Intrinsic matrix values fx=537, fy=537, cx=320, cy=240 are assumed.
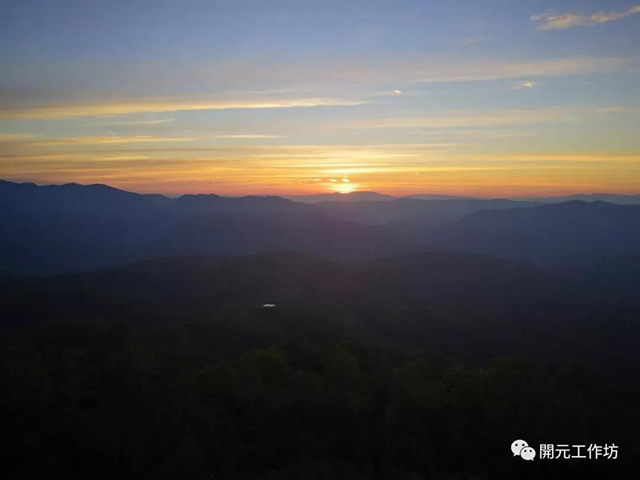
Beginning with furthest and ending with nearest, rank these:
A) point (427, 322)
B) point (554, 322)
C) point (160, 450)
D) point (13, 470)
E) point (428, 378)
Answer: point (554, 322), point (427, 322), point (428, 378), point (160, 450), point (13, 470)

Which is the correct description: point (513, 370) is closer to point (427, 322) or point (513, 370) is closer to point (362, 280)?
point (427, 322)

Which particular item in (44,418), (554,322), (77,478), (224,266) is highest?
(44,418)

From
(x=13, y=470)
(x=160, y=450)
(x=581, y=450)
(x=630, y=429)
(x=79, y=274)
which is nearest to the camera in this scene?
(x=13, y=470)

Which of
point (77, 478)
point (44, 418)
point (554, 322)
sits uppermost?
point (44, 418)

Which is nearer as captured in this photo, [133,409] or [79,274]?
[133,409]

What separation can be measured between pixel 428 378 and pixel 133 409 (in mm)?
16088

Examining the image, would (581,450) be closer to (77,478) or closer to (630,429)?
(630,429)

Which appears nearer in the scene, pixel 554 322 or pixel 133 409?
pixel 133 409

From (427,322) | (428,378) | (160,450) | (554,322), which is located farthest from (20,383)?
(554,322)

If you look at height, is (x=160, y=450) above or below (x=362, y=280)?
above

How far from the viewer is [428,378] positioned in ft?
95.1

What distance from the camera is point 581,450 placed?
67.1ft

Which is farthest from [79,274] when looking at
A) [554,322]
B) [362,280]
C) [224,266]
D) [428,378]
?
[428,378]

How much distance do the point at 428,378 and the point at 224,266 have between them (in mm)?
141007
